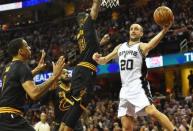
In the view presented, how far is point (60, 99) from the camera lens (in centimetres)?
1010

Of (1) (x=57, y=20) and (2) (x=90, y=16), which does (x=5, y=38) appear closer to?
(1) (x=57, y=20)

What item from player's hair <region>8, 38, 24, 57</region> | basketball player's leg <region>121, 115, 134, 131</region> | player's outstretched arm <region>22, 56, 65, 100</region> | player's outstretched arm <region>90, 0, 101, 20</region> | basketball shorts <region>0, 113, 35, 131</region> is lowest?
basketball player's leg <region>121, 115, 134, 131</region>

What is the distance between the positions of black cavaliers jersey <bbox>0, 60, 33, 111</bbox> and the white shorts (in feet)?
7.76

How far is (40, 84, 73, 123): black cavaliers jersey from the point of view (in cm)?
999

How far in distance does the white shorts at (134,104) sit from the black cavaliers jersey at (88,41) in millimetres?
1106

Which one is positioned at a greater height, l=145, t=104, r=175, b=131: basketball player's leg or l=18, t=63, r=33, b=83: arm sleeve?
l=18, t=63, r=33, b=83: arm sleeve

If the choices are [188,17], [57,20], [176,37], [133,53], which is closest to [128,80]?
[133,53]

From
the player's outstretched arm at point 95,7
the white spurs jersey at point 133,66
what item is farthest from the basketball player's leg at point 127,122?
the player's outstretched arm at point 95,7

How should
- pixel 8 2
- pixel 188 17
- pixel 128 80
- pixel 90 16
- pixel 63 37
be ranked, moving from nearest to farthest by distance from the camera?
pixel 128 80, pixel 90 16, pixel 188 17, pixel 63 37, pixel 8 2

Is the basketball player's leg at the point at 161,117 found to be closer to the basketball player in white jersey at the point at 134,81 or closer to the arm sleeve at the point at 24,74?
the basketball player in white jersey at the point at 134,81

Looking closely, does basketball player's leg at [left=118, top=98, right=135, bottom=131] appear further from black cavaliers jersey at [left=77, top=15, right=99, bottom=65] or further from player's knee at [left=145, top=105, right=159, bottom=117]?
black cavaliers jersey at [left=77, top=15, right=99, bottom=65]

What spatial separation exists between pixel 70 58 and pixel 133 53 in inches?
696

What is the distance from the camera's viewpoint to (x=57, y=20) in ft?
115

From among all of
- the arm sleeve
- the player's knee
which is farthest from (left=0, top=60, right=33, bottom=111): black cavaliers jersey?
the player's knee
